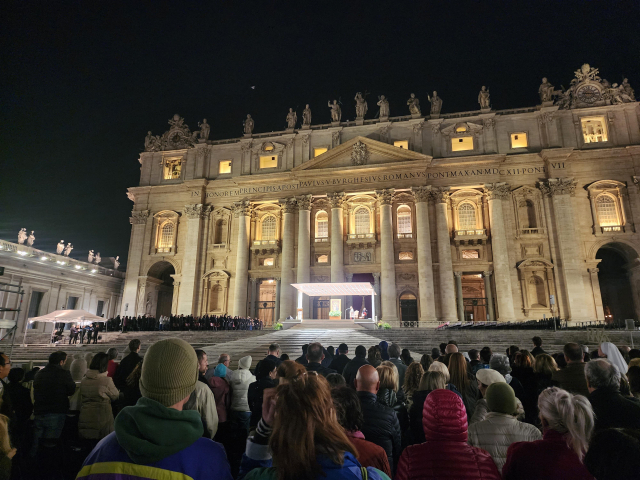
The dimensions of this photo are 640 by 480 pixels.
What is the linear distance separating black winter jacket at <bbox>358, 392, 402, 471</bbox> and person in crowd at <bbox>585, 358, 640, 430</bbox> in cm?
185

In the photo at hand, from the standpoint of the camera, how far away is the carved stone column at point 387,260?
33.4 m


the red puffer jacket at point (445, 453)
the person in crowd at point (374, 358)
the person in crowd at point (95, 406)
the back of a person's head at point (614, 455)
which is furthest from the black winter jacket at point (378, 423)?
the person in crowd at point (95, 406)

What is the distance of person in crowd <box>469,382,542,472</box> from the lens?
3.32m

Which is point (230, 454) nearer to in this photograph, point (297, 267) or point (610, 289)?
point (297, 267)

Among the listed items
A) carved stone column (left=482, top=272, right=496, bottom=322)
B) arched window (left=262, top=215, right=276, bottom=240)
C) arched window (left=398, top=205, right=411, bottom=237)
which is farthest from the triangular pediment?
carved stone column (left=482, top=272, right=496, bottom=322)

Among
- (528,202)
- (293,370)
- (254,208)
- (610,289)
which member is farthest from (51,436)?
(610,289)

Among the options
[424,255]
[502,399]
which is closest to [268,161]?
[424,255]

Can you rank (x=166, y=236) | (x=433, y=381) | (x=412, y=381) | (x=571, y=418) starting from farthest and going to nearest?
(x=166, y=236), (x=412, y=381), (x=433, y=381), (x=571, y=418)

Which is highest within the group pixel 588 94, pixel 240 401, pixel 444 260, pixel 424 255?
pixel 588 94

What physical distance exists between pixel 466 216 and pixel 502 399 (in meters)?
34.6

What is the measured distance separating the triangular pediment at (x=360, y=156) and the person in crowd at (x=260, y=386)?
3168 cm

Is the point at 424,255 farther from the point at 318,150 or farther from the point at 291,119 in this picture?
the point at 291,119

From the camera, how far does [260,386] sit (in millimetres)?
5441

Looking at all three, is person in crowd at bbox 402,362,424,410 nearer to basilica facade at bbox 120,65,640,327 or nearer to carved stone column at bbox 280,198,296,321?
basilica facade at bbox 120,65,640,327
